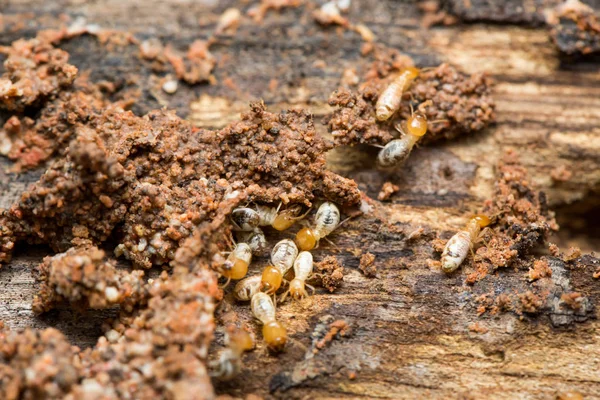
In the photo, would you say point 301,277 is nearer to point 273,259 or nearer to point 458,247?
point 273,259

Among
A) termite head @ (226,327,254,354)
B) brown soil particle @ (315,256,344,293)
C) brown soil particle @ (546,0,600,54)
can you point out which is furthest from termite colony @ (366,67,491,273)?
termite head @ (226,327,254,354)

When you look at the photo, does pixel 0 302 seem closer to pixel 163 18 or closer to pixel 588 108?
pixel 163 18

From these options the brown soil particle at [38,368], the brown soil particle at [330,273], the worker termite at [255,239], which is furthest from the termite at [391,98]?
the brown soil particle at [38,368]

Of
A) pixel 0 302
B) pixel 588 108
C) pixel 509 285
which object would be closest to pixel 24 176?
pixel 0 302

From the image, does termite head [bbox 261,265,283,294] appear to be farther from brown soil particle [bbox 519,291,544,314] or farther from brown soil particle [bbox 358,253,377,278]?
brown soil particle [bbox 519,291,544,314]

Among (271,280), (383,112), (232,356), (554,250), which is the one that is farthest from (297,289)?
(554,250)
